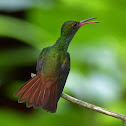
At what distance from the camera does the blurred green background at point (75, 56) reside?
3092mm

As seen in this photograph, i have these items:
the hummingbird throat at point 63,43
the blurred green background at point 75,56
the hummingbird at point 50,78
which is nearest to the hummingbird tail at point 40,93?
the hummingbird at point 50,78

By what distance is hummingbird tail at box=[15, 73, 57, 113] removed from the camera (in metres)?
2.06

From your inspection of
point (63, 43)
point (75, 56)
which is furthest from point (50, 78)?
point (75, 56)

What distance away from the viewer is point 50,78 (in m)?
2.24

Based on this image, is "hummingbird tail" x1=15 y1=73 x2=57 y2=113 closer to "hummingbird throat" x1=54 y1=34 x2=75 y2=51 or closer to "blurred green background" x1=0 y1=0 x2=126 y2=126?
"hummingbird throat" x1=54 y1=34 x2=75 y2=51

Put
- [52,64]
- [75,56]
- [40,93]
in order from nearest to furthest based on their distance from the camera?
1. [40,93]
2. [52,64]
3. [75,56]

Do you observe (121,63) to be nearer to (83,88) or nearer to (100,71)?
(100,71)

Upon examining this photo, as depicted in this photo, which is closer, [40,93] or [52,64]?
[40,93]

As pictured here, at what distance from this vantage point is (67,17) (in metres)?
3.34

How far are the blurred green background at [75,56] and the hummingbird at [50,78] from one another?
2.45ft

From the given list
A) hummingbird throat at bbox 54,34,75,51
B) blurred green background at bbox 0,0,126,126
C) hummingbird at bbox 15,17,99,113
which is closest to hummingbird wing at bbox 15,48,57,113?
hummingbird at bbox 15,17,99,113

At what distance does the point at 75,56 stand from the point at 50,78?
3.23ft

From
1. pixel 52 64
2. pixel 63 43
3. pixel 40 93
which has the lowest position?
pixel 40 93

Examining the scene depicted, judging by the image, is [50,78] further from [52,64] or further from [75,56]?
[75,56]
